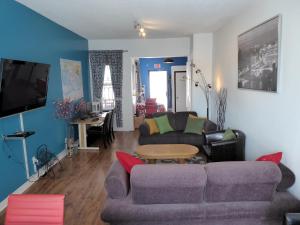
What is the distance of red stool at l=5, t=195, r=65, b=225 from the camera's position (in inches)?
54.0

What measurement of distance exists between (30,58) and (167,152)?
2737mm

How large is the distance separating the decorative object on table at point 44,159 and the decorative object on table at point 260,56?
373cm

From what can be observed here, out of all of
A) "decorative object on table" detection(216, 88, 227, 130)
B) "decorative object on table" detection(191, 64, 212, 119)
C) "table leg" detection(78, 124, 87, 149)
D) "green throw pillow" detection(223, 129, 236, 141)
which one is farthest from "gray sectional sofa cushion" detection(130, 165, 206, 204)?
"decorative object on table" detection(191, 64, 212, 119)

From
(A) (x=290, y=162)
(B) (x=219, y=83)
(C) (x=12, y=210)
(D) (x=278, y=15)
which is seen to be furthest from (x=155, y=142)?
(C) (x=12, y=210)

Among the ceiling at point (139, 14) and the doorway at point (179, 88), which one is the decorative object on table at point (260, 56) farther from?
the doorway at point (179, 88)

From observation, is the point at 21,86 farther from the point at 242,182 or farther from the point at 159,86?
the point at 159,86

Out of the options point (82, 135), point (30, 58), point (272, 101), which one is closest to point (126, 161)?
point (272, 101)

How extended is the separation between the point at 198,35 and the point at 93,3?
11.3 feet

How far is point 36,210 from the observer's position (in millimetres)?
1379

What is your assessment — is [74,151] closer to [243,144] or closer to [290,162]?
[243,144]

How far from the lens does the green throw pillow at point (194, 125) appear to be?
5.12 m

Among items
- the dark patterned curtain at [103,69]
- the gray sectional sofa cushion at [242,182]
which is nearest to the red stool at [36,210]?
the gray sectional sofa cushion at [242,182]

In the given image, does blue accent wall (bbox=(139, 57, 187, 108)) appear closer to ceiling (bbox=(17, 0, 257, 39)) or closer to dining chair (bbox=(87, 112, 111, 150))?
ceiling (bbox=(17, 0, 257, 39))

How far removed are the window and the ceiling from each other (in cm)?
161
